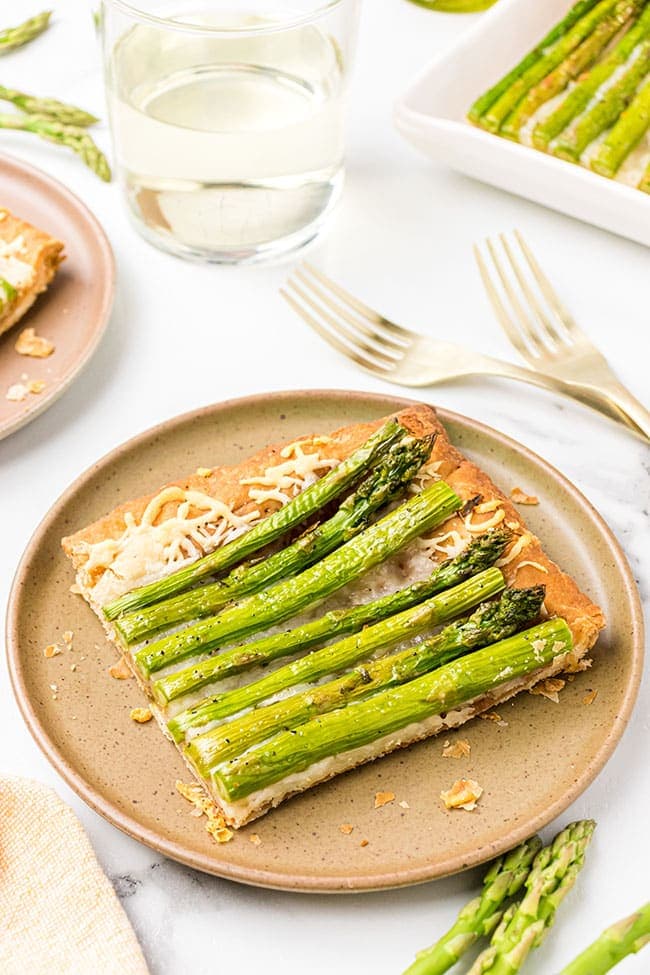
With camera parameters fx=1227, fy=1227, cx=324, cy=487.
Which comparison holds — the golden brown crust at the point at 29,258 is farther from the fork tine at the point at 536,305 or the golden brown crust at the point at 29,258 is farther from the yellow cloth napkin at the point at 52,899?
the yellow cloth napkin at the point at 52,899

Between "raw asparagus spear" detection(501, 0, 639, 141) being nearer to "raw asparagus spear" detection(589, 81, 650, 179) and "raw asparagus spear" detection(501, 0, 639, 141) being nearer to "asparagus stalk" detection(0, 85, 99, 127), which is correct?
"raw asparagus spear" detection(589, 81, 650, 179)

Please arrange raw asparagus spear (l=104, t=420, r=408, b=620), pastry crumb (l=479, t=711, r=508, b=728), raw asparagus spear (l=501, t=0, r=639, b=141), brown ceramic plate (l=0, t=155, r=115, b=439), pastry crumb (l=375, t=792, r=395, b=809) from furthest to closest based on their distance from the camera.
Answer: raw asparagus spear (l=501, t=0, r=639, b=141), brown ceramic plate (l=0, t=155, r=115, b=439), raw asparagus spear (l=104, t=420, r=408, b=620), pastry crumb (l=479, t=711, r=508, b=728), pastry crumb (l=375, t=792, r=395, b=809)

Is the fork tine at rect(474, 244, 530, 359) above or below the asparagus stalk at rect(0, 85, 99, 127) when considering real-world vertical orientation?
below

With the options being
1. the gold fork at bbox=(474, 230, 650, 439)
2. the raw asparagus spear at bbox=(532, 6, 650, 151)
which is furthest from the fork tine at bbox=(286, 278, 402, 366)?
the raw asparagus spear at bbox=(532, 6, 650, 151)

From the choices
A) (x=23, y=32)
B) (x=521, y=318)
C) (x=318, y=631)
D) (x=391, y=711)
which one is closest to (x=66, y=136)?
(x=23, y=32)

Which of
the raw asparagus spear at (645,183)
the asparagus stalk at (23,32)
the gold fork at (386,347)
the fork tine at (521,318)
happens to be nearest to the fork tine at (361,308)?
the gold fork at (386,347)

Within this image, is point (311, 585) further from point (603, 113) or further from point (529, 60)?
point (529, 60)

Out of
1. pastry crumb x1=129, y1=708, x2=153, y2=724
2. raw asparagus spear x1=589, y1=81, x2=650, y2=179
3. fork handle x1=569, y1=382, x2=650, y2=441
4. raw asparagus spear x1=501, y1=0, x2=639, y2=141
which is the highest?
raw asparagus spear x1=501, y1=0, x2=639, y2=141
